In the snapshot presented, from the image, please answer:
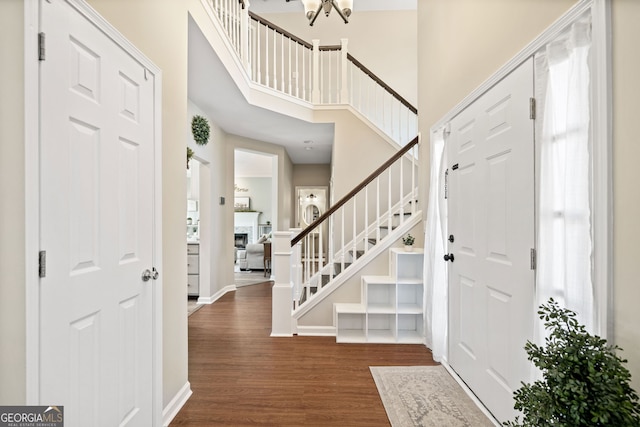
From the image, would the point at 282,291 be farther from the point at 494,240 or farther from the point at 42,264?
the point at 42,264

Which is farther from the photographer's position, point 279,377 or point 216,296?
point 216,296

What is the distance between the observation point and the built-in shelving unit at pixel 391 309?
3.17m

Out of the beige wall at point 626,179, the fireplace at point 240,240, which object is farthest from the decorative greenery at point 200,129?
the fireplace at point 240,240

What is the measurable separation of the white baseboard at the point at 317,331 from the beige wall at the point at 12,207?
2.54 m

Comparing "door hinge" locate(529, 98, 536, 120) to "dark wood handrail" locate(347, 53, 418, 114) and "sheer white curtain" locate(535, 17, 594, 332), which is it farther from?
"dark wood handrail" locate(347, 53, 418, 114)

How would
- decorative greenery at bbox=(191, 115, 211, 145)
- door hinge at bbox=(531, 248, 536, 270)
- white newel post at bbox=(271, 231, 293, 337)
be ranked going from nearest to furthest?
door hinge at bbox=(531, 248, 536, 270) → white newel post at bbox=(271, 231, 293, 337) → decorative greenery at bbox=(191, 115, 211, 145)

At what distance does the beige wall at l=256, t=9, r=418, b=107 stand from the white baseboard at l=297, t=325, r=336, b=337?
15.7ft

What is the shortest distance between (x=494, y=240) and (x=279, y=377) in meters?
1.87

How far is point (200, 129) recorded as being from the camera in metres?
4.13

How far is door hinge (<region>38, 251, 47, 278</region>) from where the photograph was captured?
1.07 meters

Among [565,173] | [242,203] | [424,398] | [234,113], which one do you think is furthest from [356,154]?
[242,203]

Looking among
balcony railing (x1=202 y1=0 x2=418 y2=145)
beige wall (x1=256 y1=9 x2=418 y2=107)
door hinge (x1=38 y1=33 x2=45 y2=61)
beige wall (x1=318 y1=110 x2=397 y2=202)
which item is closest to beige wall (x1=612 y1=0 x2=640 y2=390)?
door hinge (x1=38 y1=33 x2=45 y2=61)

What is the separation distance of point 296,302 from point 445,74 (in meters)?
2.64

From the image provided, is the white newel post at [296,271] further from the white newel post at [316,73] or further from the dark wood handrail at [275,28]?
the dark wood handrail at [275,28]
